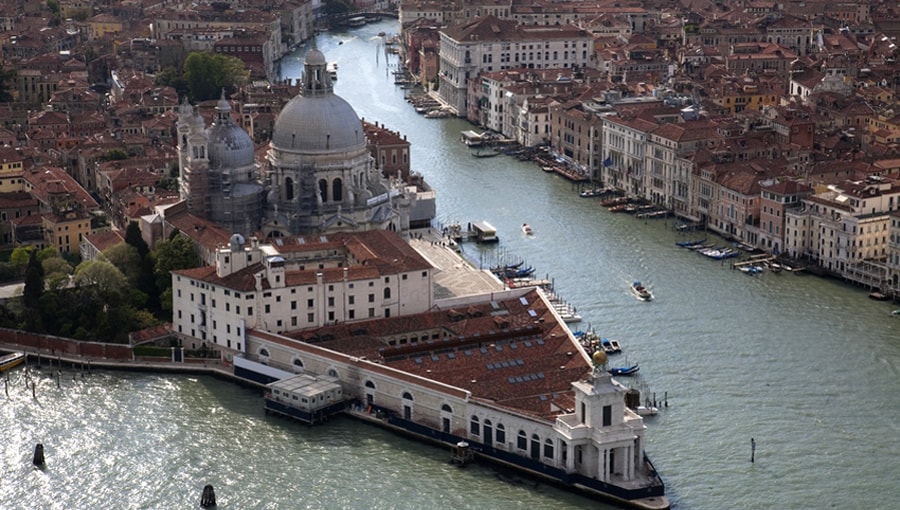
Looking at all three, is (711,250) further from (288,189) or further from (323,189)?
(288,189)

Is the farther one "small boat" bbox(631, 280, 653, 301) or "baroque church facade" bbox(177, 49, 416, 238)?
"baroque church facade" bbox(177, 49, 416, 238)

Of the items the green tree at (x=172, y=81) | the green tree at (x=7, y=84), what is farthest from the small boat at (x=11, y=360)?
the green tree at (x=172, y=81)

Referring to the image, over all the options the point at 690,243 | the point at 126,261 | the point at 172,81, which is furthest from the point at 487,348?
the point at 172,81

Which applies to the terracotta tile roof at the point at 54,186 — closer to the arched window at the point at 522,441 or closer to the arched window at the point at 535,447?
the arched window at the point at 522,441

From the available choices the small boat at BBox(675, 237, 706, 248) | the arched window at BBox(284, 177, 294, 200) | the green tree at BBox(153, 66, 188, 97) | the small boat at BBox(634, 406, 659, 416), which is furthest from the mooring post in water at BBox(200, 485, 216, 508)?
the green tree at BBox(153, 66, 188, 97)

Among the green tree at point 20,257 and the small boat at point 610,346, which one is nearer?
the small boat at point 610,346

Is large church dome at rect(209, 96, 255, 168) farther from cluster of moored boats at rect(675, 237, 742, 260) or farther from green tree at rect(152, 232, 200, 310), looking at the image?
cluster of moored boats at rect(675, 237, 742, 260)

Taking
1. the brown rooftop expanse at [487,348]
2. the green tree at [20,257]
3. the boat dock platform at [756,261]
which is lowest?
the boat dock platform at [756,261]
